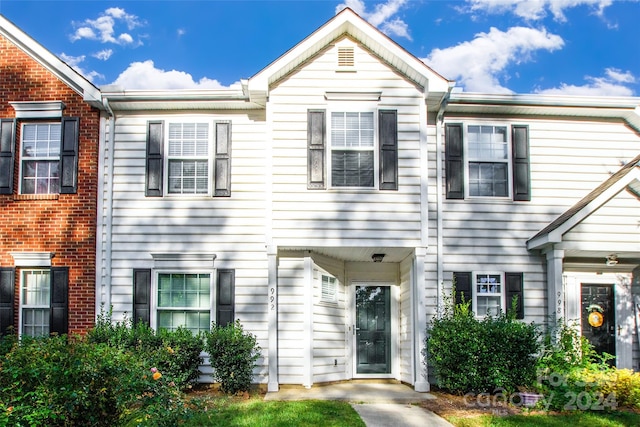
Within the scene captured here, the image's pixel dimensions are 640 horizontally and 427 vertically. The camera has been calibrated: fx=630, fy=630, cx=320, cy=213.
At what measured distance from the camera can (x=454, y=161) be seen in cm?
1247

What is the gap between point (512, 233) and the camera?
40.8 ft

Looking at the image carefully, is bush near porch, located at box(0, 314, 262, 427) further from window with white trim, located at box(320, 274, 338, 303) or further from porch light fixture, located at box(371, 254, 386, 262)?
porch light fixture, located at box(371, 254, 386, 262)

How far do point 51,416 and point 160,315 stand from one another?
6.15 metres

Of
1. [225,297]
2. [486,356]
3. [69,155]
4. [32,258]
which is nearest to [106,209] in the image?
[69,155]

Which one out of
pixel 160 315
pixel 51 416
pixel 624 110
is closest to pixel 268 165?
pixel 160 315

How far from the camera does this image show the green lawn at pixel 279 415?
830 centimetres

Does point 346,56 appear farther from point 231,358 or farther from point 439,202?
point 231,358

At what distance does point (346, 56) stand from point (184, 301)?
18.4 ft

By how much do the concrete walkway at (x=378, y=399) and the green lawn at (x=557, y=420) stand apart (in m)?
0.43

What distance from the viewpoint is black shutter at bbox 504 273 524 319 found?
12227 millimetres

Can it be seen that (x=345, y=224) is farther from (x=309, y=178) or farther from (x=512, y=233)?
(x=512, y=233)

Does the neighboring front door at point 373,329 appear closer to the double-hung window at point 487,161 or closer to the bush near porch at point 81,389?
the double-hung window at point 487,161

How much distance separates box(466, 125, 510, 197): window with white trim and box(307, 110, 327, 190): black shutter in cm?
307

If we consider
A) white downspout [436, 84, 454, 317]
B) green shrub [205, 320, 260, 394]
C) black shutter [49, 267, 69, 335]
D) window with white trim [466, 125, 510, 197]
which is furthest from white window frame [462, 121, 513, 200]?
black shutter [49, 267, 69, 335]
